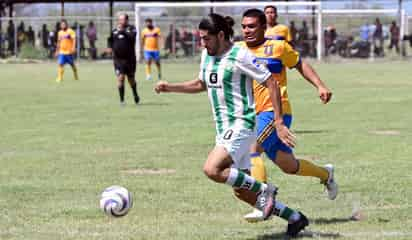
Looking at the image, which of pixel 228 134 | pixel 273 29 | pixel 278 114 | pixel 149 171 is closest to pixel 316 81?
pixel 278 114

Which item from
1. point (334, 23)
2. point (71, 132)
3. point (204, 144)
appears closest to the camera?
point (204, 144)

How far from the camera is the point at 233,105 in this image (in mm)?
7441

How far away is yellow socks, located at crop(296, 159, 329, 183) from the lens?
8.62 metres

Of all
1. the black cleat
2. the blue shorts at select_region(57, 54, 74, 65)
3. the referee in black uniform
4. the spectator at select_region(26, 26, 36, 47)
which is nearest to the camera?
the referee in black uniform

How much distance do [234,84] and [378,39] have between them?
42.6 meters

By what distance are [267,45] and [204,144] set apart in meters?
5.92

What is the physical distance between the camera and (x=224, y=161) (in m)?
7.34

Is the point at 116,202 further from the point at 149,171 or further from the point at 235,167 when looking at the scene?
the point at 149,171

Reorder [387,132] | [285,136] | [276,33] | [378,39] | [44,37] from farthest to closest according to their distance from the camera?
1. [44,37]
2. [378,39]
3. [387,132]
4. [276,33]
5. [285,136]

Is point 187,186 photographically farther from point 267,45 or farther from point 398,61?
point 398,61

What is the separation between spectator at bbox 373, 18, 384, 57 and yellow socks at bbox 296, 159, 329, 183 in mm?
40806

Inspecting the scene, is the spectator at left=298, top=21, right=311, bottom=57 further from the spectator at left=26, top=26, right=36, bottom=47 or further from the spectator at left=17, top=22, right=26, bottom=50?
the spectator at left=17, top=22, right=26, bottom=50

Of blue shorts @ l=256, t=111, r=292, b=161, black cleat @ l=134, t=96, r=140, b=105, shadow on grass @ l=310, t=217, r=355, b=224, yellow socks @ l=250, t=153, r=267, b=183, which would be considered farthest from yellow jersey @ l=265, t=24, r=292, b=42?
black cleat @ l=134, t=96, r=140, b=105

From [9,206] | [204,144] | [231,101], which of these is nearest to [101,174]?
[9,206]
